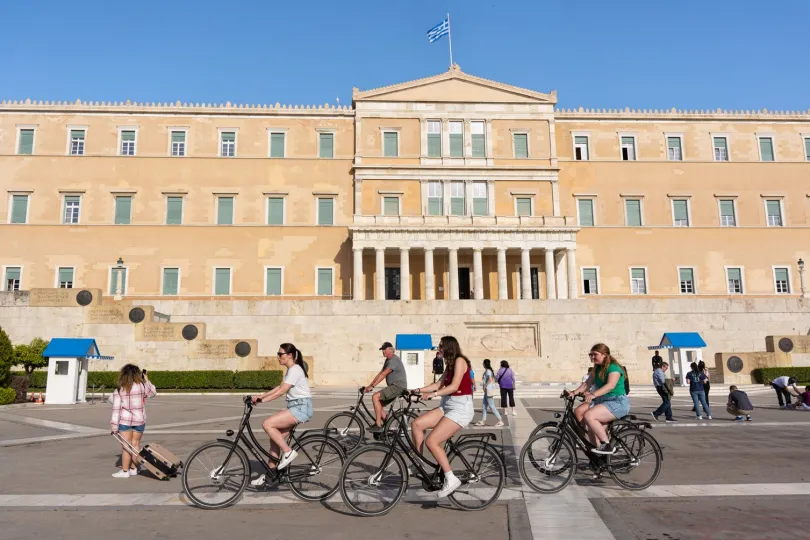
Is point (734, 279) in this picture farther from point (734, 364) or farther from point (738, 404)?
point (738, 404)

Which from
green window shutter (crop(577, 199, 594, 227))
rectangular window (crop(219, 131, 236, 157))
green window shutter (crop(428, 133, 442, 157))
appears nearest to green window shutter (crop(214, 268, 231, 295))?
rectangular window (crop(219, 131, 236, 157))

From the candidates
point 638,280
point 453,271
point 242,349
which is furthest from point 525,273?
point 242,349

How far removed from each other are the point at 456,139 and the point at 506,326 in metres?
16.9

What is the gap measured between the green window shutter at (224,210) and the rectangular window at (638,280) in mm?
28057

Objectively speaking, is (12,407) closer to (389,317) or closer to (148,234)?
(389,317)

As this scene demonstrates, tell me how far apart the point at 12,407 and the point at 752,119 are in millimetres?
48325

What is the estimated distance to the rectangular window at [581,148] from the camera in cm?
4375

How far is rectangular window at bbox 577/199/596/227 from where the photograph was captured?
42.8 meters

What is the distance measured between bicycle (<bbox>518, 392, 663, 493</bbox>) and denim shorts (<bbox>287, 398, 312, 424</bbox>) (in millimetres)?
2666

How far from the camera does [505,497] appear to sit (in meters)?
6.91

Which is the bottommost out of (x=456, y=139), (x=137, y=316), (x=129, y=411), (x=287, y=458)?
(x=287, y=458)

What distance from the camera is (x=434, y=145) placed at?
42562mm

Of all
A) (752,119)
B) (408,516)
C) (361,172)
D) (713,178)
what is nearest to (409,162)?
(361,172)

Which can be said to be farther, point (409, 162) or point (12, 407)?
point (409, 162)
